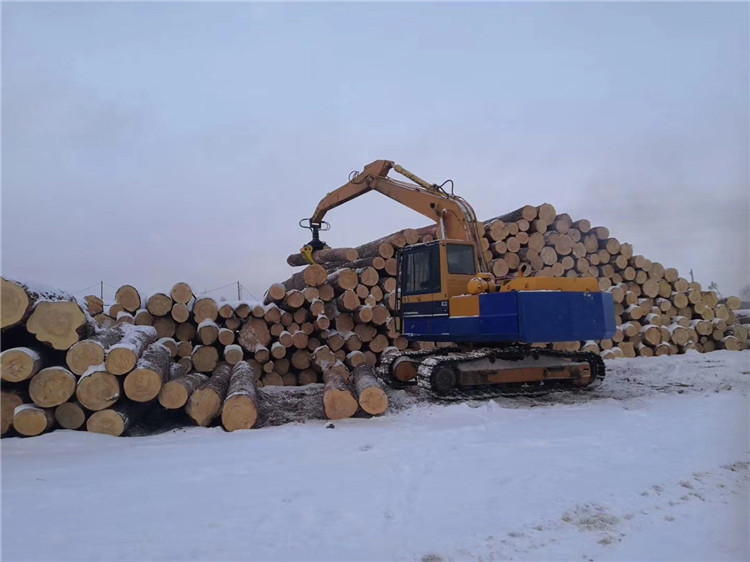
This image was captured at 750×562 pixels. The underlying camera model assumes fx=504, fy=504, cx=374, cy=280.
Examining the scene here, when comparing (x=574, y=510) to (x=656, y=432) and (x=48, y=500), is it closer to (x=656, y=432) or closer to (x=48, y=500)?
(x=656, y=432)

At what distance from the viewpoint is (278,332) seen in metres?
8.38

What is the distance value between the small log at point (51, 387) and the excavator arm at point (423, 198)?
17.4 ft

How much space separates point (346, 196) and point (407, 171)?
1.38 m

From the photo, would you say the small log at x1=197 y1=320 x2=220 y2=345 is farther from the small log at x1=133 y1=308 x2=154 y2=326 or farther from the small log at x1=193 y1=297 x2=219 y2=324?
the small log at x1=133 y1=308 x2=154 y2=326

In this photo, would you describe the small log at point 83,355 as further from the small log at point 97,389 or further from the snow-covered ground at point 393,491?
the snow-covered ground at point 393,491

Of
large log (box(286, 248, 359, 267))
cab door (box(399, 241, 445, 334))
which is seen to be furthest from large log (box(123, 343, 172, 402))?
large log (box(286, 248, 359, 267))

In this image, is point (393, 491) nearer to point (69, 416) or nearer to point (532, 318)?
point (69, 416)

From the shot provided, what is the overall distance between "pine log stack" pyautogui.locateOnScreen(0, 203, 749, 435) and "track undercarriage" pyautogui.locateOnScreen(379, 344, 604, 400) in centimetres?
68

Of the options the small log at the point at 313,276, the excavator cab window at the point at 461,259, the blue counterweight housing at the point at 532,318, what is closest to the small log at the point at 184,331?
the small log at the point at 313,276

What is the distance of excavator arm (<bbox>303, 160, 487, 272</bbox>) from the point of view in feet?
25.7

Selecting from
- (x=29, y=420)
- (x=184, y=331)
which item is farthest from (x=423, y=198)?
(x=29, y=420)

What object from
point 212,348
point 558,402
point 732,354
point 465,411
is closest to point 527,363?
point 558,402

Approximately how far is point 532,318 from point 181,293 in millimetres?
5380

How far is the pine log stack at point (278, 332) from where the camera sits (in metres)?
4.84
